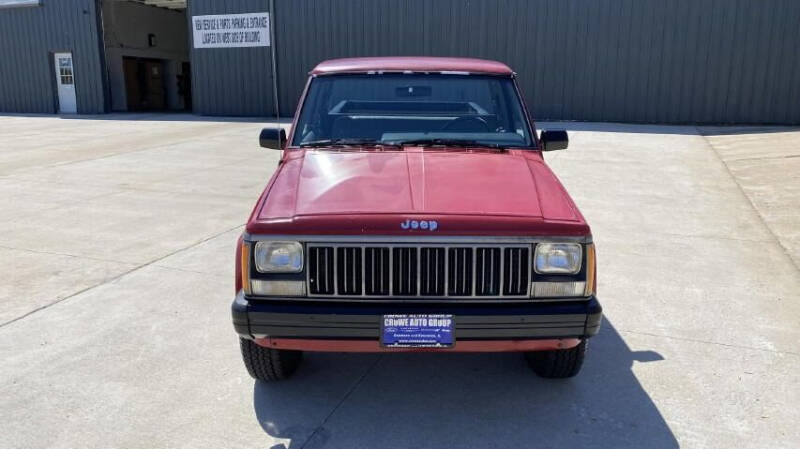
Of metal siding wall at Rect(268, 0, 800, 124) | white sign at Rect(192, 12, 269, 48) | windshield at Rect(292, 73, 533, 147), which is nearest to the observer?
windshield at Rect(292, 73, 533, 147)

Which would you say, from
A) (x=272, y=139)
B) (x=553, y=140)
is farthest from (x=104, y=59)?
(x=553, y=140)

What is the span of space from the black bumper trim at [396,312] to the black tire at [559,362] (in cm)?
46

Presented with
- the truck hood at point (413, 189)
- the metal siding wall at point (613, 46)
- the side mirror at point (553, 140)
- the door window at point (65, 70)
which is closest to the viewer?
the truck hood at point (413, 189)

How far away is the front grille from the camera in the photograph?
2.87 metres

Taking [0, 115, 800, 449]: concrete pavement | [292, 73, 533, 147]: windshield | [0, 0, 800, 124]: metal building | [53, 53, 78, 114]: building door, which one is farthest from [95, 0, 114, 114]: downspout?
[292, 73, 533, 147]: windshield

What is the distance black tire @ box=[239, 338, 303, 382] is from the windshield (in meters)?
1.34

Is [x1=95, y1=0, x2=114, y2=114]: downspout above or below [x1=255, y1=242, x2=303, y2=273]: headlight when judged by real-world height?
above

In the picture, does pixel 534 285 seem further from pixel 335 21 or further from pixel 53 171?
pixel 335 21

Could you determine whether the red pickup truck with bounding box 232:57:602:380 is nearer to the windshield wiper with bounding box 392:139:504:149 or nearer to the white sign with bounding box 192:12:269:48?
the windshield wiper with bounding box 392:139:504:149

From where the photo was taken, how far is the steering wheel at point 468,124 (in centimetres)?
416

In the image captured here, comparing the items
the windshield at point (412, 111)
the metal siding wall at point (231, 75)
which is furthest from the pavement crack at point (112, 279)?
the metal siding wall at point (231, 75)

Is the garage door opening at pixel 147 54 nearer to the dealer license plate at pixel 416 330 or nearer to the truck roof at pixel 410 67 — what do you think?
the truck roof at pixel 410 67

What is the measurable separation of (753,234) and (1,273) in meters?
7.34

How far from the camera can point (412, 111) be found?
4.51 meters
